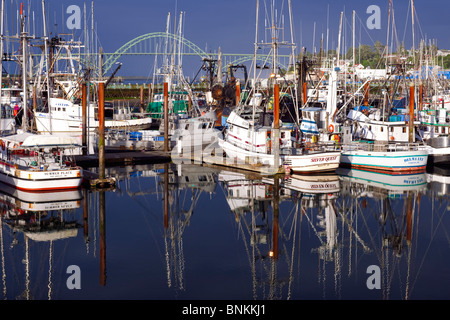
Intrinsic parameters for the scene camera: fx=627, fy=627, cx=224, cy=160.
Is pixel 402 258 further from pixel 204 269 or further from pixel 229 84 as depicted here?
pixel 229 84

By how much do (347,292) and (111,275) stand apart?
24.4ft

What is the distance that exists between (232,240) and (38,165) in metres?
13.0

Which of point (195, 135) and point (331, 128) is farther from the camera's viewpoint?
point (195, 135)

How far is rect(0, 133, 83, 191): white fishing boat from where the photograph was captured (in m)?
31.3

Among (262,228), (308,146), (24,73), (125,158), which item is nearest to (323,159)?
(308,146)

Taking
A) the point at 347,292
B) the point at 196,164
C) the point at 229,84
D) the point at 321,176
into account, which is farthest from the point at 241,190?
the point at 229,84

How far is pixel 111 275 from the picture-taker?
66.0 ft

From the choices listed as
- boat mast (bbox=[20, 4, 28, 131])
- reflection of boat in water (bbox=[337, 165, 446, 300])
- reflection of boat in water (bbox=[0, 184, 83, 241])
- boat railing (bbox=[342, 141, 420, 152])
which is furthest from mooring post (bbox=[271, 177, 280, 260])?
boat mast (bbox=[20, 4, 28, 131])

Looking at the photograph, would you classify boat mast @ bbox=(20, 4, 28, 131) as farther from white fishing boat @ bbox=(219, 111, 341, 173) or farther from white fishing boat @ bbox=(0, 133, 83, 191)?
white fishing boat @ bbox=(219, 111, 341, 173)

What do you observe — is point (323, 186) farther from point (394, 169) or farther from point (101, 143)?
point (101, 143)

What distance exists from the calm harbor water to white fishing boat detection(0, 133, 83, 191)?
0.74 m

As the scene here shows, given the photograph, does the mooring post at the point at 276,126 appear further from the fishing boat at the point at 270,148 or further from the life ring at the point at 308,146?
the life ring at the point at 308,146

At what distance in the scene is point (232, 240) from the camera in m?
24.7

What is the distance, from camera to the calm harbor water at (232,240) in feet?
62.7
